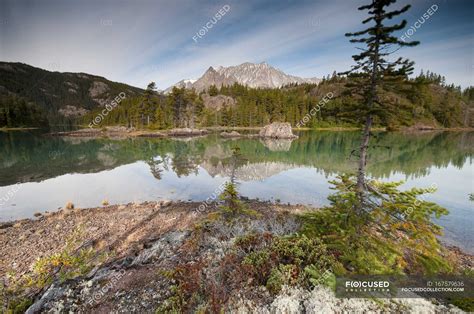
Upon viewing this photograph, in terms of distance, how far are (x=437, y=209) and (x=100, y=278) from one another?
9.83 meters

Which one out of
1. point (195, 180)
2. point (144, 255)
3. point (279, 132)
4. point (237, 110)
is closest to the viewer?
point (144, 255)

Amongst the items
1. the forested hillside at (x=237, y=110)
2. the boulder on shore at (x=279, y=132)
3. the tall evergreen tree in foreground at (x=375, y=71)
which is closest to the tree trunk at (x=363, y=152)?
the tall evergreen tree in foreground at (x=375, y=71)

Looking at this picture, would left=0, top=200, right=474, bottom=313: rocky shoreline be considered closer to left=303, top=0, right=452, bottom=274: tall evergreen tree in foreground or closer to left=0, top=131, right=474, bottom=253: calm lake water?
left=303, top=0, right=452, bottom=274: tall evergreen tree in foreground

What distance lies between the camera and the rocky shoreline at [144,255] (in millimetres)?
5336

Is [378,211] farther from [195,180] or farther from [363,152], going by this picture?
[195,180]

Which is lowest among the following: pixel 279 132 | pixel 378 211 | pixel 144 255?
pixel 144 255

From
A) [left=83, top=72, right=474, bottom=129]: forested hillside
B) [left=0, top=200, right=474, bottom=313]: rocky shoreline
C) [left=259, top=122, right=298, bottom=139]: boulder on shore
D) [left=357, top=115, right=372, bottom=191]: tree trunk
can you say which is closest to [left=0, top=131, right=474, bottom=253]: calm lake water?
[left=0, top=200, right=474, bottom=313]: rocky shoreline

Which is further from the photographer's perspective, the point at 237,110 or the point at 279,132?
the point at 237,110

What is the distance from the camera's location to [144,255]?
8883mm

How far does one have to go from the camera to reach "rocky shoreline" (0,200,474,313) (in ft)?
17.5

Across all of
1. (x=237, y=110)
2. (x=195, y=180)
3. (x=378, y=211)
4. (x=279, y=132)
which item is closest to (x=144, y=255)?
(x=378, y=211)

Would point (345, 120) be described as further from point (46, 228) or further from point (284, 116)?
point (284, 116)

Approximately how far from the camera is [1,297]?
7.45m

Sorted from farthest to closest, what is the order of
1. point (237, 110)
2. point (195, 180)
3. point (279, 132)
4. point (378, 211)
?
point (237, 110), point (279, 132), point (195, 180), point (378, 211)
